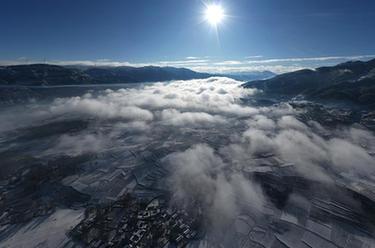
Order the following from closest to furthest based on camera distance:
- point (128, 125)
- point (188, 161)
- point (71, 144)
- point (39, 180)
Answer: point (39, 180) < point (188, 161) < point (71, 144) < point (128, 125)

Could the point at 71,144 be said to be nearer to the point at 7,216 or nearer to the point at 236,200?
the point at 7,216

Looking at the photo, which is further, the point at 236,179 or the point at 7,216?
the point at 236,179

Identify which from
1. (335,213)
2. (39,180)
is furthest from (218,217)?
(39,180)

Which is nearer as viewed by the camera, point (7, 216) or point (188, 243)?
point (188, 243)

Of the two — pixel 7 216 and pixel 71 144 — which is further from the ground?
pixel 7 216

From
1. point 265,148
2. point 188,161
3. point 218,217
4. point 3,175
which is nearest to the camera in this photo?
point 218,217

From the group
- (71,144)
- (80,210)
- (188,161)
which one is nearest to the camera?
(80,210)

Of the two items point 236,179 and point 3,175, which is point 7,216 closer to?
point 3,175

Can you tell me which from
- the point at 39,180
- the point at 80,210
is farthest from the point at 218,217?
the point at 39,180

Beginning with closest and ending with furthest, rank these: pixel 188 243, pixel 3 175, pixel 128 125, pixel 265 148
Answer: pixel 188 243 → pixel 3 175 → pixel 265 148 → pixel 128 125
